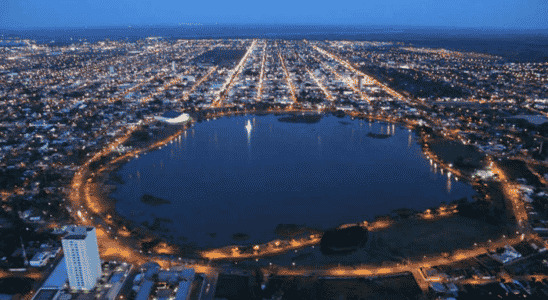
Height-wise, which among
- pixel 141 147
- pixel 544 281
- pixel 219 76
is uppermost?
pixel 219 76

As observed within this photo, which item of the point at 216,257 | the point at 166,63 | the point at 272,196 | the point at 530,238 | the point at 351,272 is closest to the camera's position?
the point at 351,272

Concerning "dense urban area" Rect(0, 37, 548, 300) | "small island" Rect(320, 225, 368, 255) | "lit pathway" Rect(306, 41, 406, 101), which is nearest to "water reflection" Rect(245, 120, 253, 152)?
"dense urban area" Rect(0, 37, 548, 300)

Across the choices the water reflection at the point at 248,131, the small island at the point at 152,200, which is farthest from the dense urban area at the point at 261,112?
the water reflection at the point at 248,131

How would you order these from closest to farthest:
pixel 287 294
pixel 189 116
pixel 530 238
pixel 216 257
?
pixel 287 294 < pixel 216 257 < pixel 530 238 < pixel 189 116

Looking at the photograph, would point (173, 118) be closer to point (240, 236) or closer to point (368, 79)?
point (240, 236)

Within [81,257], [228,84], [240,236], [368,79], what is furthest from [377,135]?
[368,79]

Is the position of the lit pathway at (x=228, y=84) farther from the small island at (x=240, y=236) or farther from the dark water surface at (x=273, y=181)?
the small island at (x=240, y=236)

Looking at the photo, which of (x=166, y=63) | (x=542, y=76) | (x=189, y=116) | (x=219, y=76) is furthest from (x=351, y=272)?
(x=166, y=63)

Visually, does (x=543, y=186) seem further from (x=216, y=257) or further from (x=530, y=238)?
(x=216, y=257)

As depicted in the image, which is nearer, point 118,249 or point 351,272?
point 351,272
